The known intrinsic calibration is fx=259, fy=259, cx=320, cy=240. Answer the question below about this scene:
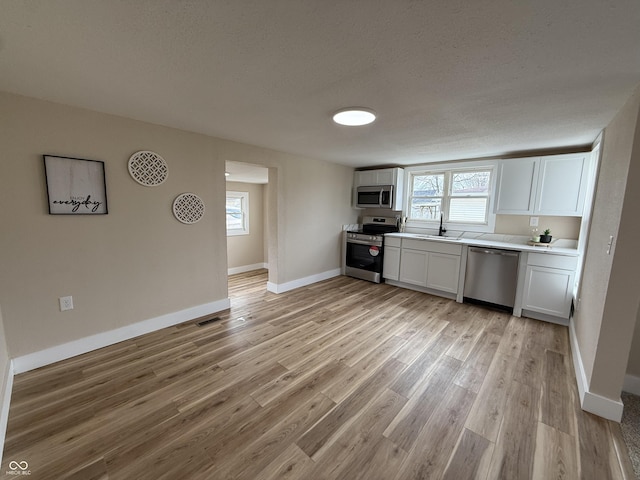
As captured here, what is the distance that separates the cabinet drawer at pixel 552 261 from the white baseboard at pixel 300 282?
120 inches

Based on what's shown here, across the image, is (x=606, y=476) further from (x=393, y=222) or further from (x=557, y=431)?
(x=393, y=222)

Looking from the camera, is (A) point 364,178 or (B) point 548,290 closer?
(B) point 548,290

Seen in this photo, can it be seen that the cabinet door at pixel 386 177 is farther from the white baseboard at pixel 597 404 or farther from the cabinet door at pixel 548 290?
the white baseboard at pixel 597 404

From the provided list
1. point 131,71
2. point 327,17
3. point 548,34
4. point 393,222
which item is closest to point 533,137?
point 548,34

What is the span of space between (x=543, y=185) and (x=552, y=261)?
101 cm

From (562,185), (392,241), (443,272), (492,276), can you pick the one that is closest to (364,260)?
(392,241)

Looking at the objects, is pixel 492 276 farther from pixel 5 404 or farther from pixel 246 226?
pixel 5 404

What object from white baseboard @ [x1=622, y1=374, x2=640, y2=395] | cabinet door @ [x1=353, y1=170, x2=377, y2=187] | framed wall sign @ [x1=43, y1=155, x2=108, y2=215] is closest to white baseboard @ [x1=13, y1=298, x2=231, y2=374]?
framed wall sign @ [x1=43, y1=155, x2=108, y2=215]

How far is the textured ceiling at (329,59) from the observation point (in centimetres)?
108

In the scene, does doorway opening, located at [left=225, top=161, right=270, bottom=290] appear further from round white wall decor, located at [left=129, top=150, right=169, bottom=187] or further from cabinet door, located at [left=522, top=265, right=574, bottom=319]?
cabinet door, located at [left=522, top=265, right=574, bottom=319]

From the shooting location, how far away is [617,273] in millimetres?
1669

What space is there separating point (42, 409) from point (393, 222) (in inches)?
196

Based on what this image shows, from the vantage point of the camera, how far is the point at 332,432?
5.26ft

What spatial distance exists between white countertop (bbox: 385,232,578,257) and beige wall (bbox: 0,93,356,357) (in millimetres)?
3087
